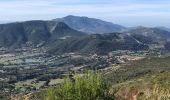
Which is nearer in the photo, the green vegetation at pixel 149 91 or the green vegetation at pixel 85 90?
the green vegetation at pixel 85 90

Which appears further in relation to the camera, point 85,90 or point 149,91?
point 149,91

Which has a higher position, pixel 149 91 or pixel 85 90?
pixel 85 90

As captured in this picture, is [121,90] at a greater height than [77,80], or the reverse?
[77,80]

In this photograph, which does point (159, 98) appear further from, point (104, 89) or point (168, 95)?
point (104, 89)

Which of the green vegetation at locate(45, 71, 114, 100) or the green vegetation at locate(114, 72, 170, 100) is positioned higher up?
the green vegetation at locate(45, 71, 114, 100)

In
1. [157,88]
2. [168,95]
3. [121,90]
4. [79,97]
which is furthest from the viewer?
[121,90]

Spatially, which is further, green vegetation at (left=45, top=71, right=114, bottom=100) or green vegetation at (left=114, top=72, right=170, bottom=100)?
green vegetation at (left=114, top=72, right=170, bottom=100)

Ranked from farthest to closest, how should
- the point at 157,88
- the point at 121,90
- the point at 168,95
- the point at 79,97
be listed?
the point at 121,90
the point at 157,88
the point at 168,95
the point at 79,97

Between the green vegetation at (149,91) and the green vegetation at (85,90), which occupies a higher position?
the green vegetation at (85,90)

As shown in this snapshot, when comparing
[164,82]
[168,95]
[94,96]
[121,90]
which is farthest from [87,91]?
[121,90]

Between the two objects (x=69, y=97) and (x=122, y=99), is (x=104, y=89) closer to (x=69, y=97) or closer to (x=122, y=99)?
(x=69, y=97)

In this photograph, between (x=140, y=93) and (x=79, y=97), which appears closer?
(x=79, y=97)
